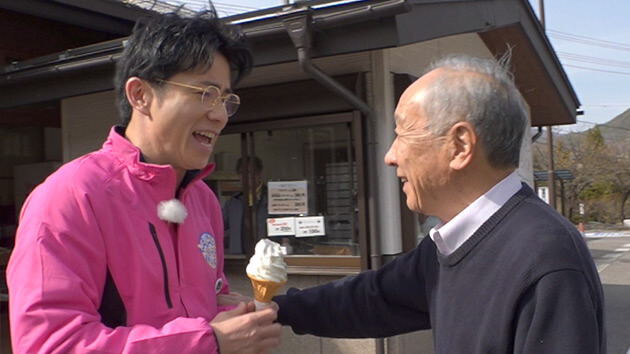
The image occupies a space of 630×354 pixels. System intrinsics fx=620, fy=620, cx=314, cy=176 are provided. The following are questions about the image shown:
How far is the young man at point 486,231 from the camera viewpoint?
4.59 ft

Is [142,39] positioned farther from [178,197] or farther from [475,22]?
[475,22]

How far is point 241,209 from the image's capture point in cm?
607

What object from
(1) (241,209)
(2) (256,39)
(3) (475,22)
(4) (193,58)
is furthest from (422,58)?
(4) (193,58)

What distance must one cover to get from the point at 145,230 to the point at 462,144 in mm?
888

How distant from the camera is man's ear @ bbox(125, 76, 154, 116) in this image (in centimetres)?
182

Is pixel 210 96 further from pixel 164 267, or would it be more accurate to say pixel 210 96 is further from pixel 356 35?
pixel 356 35

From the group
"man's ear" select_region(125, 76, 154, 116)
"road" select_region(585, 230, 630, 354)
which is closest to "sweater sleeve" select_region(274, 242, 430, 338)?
"man's ear" select_region(125, 76, 154, 116)

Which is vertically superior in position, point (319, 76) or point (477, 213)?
point (319, 76)

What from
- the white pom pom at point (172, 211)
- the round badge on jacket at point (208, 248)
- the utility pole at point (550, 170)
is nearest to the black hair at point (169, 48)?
the white pom pom at point (172, 211)

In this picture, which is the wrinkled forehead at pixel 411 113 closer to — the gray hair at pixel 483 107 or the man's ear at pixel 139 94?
the gray hair at pixel 483 107

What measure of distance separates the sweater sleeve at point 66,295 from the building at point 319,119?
3313 mm

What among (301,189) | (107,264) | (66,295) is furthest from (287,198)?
(66,295)

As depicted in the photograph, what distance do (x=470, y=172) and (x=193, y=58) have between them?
86 cm

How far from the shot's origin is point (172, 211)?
5.76ft
